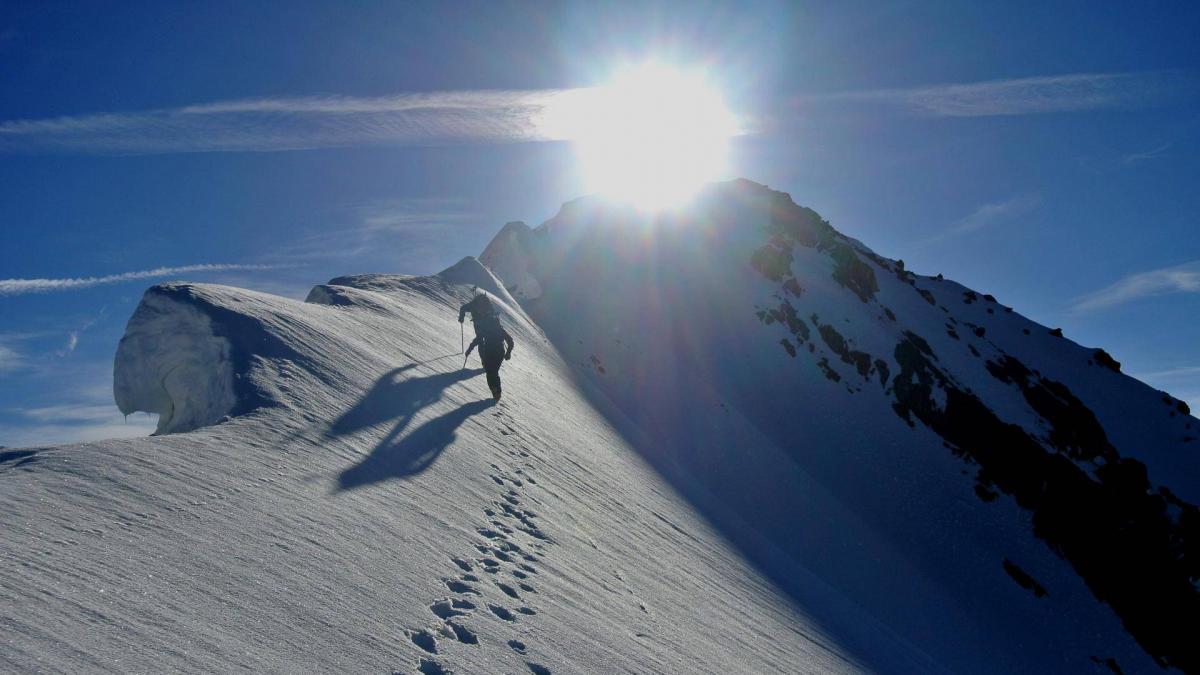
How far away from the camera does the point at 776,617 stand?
13367 millimetres

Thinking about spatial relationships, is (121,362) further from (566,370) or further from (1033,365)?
(1033,365)

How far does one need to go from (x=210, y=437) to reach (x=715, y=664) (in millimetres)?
6073

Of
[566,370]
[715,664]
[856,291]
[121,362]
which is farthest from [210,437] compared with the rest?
[856,291]

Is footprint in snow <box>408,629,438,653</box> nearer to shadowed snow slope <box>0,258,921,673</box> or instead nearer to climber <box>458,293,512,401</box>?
shadowed snow slope <box>0,258,921,673</box>

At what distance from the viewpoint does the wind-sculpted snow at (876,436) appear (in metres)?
27.3

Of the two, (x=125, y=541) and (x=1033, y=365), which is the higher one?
(x=1033, y=365)

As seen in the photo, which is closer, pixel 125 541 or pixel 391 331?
pixel 125 541

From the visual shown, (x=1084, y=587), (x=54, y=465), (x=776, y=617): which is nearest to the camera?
(x=54, y=465)

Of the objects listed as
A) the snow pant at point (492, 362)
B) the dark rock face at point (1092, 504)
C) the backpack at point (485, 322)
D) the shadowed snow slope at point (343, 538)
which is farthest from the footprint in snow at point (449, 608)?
the dark rock face at point (1092, 504)

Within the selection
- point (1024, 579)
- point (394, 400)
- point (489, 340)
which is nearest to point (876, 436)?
point (1024, 579)

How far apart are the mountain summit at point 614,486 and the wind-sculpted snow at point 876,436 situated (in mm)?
194

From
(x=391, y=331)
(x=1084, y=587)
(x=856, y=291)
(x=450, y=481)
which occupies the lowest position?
(x=450, y=481)

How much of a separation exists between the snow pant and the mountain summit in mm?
570

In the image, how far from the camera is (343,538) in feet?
23.6
